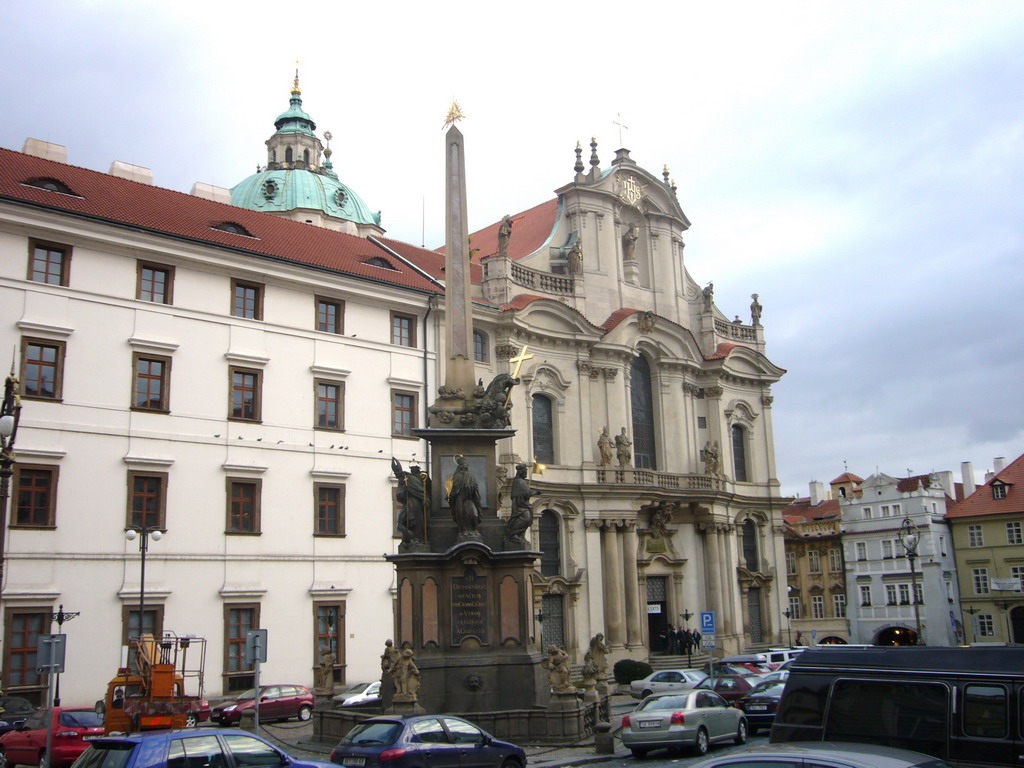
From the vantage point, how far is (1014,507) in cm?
6072

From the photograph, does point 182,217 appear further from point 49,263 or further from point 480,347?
point 480,347

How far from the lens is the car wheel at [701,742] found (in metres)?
18.7

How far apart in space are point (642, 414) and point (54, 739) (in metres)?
32.5

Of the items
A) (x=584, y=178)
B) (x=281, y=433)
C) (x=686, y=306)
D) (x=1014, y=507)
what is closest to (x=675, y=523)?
(x=686, y=306)

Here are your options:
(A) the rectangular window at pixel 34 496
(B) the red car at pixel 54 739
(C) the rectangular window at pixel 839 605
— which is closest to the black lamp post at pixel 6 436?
(B) the red car at pixel 54 739

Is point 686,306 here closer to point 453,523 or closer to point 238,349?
point 238,349

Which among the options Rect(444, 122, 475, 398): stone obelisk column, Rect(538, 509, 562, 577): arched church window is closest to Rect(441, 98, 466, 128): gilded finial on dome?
Rect(444, 122, 475, 398): stone obelisk column

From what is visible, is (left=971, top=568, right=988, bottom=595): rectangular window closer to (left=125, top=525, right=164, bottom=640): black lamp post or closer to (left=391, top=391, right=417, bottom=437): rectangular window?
(left=391, top=391, right=417, bottom=437): rectangular window

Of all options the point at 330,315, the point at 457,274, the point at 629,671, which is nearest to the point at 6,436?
the point at 457,274

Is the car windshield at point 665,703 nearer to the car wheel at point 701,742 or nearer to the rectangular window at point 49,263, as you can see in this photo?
the car wheel at point 701,742

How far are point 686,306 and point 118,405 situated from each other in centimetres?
2969

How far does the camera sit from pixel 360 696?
85.0 feet

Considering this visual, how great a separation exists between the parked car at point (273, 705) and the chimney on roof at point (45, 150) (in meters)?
19.6

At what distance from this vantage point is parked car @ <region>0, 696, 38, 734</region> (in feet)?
71.5
